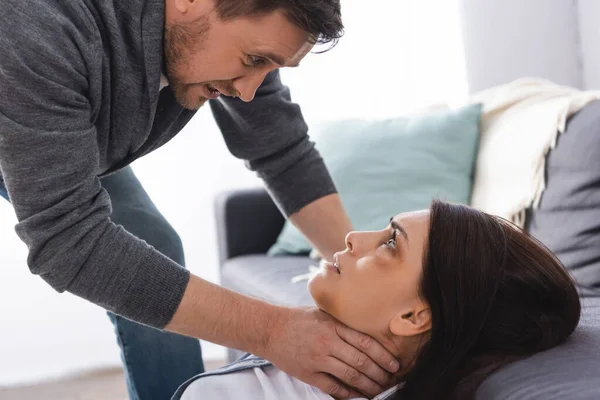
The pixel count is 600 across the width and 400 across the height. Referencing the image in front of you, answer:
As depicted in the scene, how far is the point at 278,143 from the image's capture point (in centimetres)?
180

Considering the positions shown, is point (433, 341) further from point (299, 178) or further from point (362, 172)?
point (362, 172)

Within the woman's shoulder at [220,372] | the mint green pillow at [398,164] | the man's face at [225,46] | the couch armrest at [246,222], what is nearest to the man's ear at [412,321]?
the woman's shoulder at [220,372]

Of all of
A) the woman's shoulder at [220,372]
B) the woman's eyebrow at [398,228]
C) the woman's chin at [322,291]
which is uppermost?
the woman's eyebrow at [398,228]

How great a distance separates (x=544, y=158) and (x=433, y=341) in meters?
0.99

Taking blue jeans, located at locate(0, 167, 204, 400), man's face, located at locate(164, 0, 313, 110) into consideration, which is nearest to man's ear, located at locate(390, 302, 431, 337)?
man's face, located at locate(164, 0, 313, 110)

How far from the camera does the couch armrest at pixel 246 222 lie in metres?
2.74

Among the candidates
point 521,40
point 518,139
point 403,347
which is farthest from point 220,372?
point 521,40

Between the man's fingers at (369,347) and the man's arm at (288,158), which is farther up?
the man's arm at (288,158)

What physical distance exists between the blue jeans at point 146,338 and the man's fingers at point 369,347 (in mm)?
578

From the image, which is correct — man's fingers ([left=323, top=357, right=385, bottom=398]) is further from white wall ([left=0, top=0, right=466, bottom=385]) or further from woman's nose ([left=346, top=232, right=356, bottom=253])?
white wall ([left=0, top=0, right=466, bottom=385])

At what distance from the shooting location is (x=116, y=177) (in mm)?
1748

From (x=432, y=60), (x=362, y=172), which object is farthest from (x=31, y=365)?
(x=432, y=60)

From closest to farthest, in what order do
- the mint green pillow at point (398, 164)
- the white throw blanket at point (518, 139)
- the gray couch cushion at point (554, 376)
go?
1. the gray couch cushion at point (554, 376)
2. the white throw blanket at point (518, 139)
3. the mint green pillow at point (398, 164)

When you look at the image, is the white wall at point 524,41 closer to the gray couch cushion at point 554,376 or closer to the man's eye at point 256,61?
the man's eye at point 256,61
